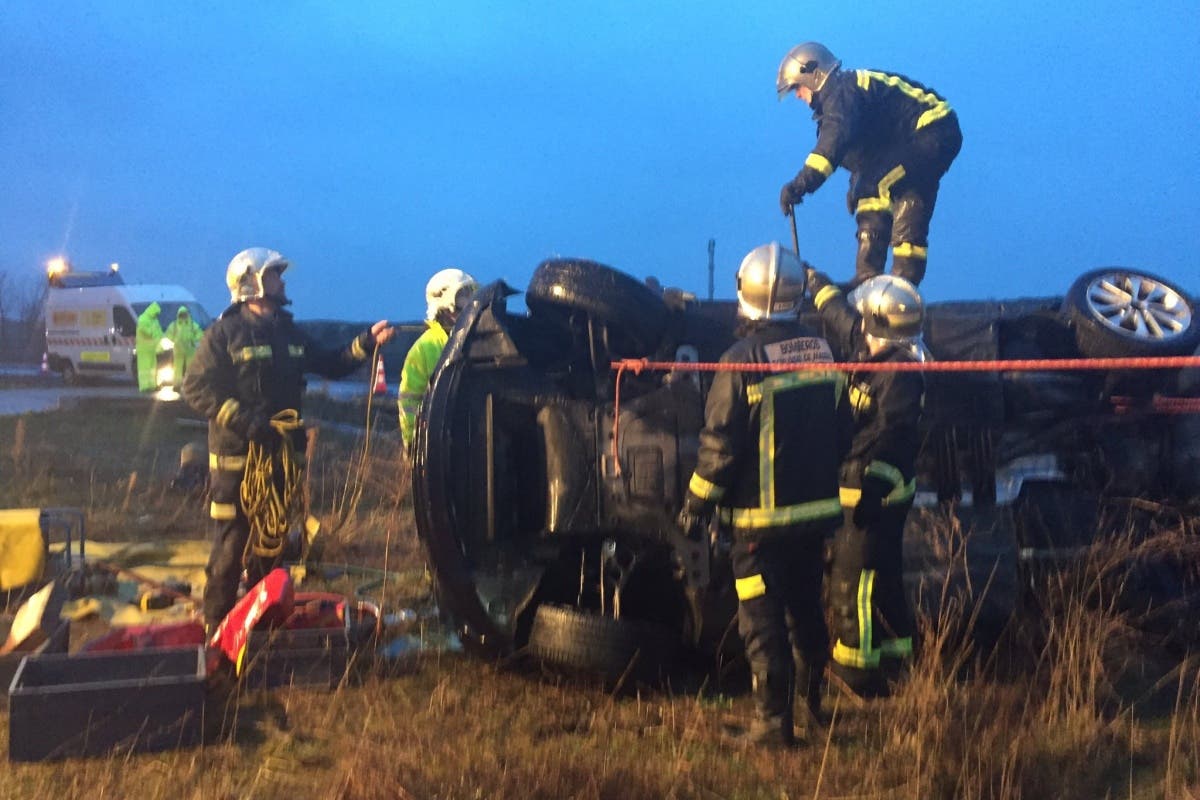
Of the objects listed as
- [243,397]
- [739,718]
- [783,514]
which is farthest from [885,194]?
[243,397]

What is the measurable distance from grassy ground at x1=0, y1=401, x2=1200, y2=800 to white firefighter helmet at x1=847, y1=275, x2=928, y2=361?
1237 millimetres

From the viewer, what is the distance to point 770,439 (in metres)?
3.57

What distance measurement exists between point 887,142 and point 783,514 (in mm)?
3299

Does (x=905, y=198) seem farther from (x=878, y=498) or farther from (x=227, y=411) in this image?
(x=227, y=411)

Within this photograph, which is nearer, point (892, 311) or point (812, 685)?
point (812, 685)

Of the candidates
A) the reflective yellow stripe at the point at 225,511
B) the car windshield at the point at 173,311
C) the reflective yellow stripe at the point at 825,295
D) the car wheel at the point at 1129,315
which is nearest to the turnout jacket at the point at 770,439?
the reflective yellow stripe at the point at 825,295

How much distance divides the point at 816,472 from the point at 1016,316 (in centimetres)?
251

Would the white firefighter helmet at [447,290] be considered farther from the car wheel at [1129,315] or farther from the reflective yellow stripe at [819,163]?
the car wheel at [1129,315]

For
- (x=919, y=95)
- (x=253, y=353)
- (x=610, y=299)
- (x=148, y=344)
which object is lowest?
(x=253, y=353)

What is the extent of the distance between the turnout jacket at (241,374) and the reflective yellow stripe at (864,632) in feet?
9.36

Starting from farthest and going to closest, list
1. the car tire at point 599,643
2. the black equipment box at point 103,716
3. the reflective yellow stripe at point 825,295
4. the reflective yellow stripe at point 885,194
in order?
1. the reflective yellow stripe at point 885,194
2. the reflective yellow stripe at point 825,295
3. the car tire at point 599,643
4. the black equipment box at point 103,716

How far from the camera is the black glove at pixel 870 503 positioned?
4.12 m

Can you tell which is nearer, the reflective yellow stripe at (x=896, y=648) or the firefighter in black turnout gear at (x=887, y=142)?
the reflective yellow stripe at (x=896, y=648)

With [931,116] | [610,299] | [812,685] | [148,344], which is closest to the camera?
[812,685]
